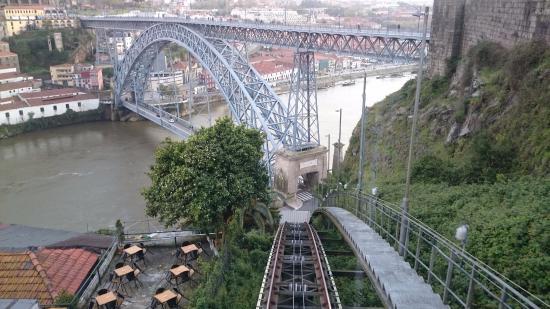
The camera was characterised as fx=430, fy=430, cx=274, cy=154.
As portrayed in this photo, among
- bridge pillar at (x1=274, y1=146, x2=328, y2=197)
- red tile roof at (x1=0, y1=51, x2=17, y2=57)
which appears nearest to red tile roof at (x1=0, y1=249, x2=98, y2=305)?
bridge pillar at (x1=274, y1=146, x2=328, y2=197)

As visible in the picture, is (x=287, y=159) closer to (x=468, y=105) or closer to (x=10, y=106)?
(x=468, y=105)

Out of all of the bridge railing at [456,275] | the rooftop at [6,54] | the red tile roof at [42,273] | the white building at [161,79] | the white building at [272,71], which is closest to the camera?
the bridge railing at [456,275]

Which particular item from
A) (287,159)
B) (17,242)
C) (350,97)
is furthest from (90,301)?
(350,97)

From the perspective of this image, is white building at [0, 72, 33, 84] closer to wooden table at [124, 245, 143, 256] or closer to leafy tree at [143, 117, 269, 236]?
leafy tree at [143, 117, 269, 236]

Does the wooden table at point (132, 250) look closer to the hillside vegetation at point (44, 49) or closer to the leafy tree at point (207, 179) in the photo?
the leafy tree at point (207, 179)

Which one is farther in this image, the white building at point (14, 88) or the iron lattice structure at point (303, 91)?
the white building at point (14, 88)

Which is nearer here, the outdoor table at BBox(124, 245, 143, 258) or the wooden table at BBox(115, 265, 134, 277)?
the wooden table at BBox(115, 265, 134, 277)

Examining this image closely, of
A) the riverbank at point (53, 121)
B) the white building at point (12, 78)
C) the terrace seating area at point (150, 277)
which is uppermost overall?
the white building at point (12, 78)

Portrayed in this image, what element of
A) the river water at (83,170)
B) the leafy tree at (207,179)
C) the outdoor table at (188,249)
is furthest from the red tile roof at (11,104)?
the outdoor table at (188,249)
